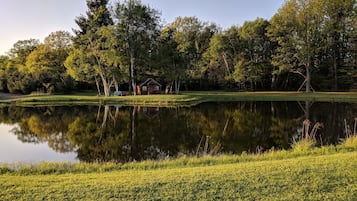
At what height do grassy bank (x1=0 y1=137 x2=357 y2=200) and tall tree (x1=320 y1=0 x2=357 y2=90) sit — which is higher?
tall tree (x1=320 y1=0 x2=357 y2=90)

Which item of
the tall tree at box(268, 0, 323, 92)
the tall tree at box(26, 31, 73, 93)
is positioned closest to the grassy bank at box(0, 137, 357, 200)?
the tall tree at box(268, 0, 323, 92)

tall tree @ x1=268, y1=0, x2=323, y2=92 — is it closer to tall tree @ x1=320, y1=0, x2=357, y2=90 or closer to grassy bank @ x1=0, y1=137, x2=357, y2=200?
tall tree @ x1=320, y1=0, x2=357, y2=90

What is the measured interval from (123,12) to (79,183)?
32.7 m

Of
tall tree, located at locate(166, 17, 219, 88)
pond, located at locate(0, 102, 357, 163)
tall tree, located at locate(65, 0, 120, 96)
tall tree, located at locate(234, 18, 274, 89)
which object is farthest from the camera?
tall tree, located at locate(166, 17, 219, 88)

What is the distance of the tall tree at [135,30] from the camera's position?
1404 inches

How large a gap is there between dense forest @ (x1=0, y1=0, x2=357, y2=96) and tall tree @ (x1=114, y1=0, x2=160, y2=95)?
4.6 inches

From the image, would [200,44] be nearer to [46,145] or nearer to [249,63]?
[249,63]

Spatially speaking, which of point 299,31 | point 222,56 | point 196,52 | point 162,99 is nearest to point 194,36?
point 196,52

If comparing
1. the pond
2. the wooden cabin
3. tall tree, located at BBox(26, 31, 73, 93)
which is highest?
tall tree, located at BBox(26, 31, 73, 93)

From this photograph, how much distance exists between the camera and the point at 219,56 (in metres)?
48.8

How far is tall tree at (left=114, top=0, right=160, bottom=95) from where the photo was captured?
1404 inches

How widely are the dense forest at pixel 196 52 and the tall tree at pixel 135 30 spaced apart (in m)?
0.12

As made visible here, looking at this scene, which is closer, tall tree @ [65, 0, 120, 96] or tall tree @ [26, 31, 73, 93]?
tall tree @ [65, 0, 120, 96]

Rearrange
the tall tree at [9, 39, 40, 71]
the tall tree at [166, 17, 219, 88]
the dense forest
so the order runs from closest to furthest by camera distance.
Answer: the dense forest
the tall tree at [166, 17, 219, 88]
the tall tree at [9, 39, 40, 71]
